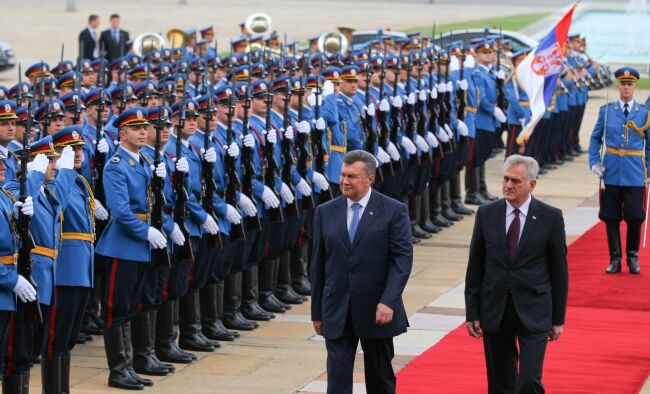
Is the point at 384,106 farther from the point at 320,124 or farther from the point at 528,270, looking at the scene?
the point at 528,270

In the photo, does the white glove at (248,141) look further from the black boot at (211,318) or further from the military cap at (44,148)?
the military cap at (44,148)

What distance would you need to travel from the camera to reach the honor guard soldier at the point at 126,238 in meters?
11.3

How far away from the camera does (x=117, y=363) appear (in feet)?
37.5

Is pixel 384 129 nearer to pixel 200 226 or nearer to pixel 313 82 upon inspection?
pixel 313 82

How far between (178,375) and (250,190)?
6.23 feet

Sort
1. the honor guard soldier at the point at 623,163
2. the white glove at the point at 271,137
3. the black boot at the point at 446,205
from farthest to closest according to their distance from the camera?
the black boot at the point at 446,205
the honor guard soldier at the point at 623,163
the white glove at the point at 271,137

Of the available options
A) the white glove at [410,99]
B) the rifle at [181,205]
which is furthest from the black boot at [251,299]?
the white glove at [410,99]

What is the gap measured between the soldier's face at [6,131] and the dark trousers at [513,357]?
336cm

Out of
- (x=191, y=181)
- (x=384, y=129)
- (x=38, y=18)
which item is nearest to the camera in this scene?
(x=191, y=181)

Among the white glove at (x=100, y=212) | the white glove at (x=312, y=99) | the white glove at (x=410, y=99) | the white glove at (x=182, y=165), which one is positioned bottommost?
the white glove at (x=100, y=212)

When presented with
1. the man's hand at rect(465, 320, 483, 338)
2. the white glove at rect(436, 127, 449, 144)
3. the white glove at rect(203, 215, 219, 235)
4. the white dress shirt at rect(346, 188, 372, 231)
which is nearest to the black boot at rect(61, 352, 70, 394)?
the white glove at rect(203, 215, 219, 235)

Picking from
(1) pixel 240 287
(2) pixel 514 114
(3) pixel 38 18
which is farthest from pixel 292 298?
(3) pixel 38 18

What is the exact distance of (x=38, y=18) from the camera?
167ft

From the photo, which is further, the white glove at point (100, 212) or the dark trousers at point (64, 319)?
the white glove at point (100, 212)
